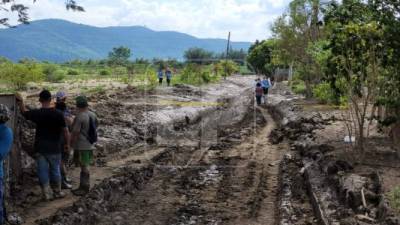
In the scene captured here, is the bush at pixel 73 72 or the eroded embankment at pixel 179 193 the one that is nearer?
the eroded embankment at pixel 179 193

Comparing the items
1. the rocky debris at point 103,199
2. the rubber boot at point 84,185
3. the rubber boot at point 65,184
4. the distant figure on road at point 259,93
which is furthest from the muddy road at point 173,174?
the distant figure on road at point 259,93

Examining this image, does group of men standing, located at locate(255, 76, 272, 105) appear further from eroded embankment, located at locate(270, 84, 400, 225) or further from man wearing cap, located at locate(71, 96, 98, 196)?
man wearing cap, located at locate(71, 96, 98, 196)

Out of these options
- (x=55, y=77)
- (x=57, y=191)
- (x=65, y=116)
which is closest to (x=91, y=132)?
(x=65, y=116)

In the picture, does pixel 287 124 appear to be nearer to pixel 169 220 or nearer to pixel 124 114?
pixel 124 114

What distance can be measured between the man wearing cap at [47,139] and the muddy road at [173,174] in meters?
0.37

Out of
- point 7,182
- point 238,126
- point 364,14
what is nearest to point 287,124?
point 238,126

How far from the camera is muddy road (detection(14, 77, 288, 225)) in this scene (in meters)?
8.84

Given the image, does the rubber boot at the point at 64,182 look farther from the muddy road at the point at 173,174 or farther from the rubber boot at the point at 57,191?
the rubber boot at the point at 57,191

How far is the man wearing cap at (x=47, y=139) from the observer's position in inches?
328

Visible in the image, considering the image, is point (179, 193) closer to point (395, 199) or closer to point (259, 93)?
point (395, 199)

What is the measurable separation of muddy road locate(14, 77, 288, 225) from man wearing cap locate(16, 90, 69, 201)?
371 millimetres

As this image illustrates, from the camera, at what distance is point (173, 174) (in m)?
12.3

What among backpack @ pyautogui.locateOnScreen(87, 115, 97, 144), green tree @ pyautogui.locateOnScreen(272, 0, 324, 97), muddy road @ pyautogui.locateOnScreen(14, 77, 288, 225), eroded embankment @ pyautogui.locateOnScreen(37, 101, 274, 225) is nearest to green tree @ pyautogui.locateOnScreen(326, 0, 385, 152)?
muddy road @ pyautogui.locateOnScreen(14, 77, 288, 225)

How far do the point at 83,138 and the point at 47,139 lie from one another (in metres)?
0.69
